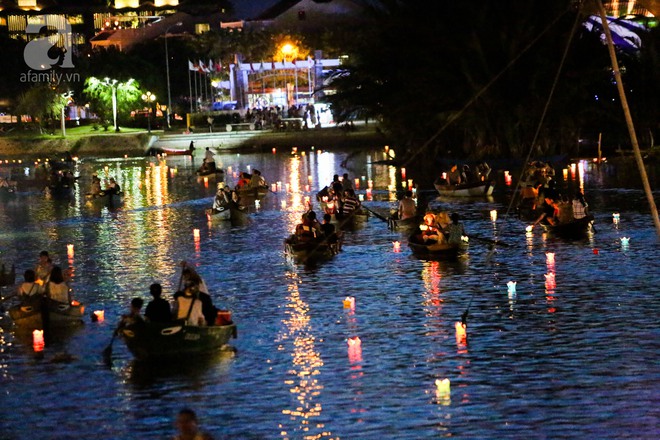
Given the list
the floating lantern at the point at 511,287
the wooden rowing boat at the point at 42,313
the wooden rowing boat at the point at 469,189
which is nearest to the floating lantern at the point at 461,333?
the floating lantern at the point at 511,287

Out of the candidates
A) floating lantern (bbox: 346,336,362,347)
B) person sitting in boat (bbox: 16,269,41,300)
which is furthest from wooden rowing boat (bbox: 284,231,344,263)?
floating lantern (bbox: 346,336,362,347)

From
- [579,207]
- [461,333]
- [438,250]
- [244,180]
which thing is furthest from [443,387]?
[244,180]

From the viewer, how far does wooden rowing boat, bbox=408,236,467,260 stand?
30859mm

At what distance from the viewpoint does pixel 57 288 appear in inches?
950

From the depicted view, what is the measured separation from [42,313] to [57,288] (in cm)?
84

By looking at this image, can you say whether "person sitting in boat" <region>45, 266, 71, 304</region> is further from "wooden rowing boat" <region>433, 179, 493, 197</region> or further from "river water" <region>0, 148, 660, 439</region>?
"wooden rowing boat" <region>433, 179, 493, 197</region>

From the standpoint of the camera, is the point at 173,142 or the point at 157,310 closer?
the point at 157,310

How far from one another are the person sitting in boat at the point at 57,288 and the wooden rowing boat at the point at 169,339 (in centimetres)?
327

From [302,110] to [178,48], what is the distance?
29391 millimetres

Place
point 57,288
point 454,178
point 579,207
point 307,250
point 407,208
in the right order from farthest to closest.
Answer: point 454,178 → point 407,208 → point 579,207 → point 307,250 → point 57,288

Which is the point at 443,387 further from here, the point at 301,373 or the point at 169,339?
the point at 169,339

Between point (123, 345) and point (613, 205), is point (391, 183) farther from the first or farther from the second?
point (123, 345)

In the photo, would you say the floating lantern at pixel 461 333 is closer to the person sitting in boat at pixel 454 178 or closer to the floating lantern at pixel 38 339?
the floating lantern at pixel 38 339

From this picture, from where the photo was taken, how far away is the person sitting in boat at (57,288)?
78.6 feet
